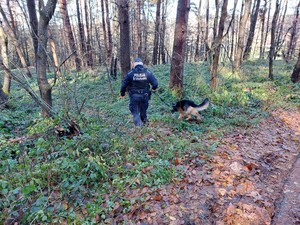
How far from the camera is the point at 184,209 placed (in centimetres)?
318

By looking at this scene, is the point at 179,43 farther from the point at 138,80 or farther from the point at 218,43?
the point at 138,80

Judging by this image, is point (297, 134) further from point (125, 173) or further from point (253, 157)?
point (125, 173)

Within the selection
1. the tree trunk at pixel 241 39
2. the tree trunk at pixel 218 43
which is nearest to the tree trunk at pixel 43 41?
the tree trunk at pixel 218 43

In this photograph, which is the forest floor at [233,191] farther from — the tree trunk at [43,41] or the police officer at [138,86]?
the tree trunk at [43,41]

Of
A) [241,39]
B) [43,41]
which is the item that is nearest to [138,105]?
[43,41]

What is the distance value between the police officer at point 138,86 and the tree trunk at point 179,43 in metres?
3.04

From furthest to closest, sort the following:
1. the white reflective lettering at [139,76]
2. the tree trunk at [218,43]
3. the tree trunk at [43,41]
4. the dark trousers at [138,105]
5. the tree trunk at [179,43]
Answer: the tree trunk at [179,43] → the tree trunk at [218,43] → the dark trousers at [138,105] → the white reflective lettering at [139,76] → the tree trunk at [43,41]

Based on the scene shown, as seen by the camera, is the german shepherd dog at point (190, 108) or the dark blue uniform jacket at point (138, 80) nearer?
the dark blue uniform jacket at point (138, 80)

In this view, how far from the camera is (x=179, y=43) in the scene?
336 inches

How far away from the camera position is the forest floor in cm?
304

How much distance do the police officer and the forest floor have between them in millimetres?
2236

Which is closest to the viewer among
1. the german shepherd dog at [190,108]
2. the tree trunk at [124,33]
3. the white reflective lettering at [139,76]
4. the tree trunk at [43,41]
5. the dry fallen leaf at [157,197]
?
the dry fallen leaf at [157,197]

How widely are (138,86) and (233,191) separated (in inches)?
135

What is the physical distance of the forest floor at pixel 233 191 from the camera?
3037 mm
